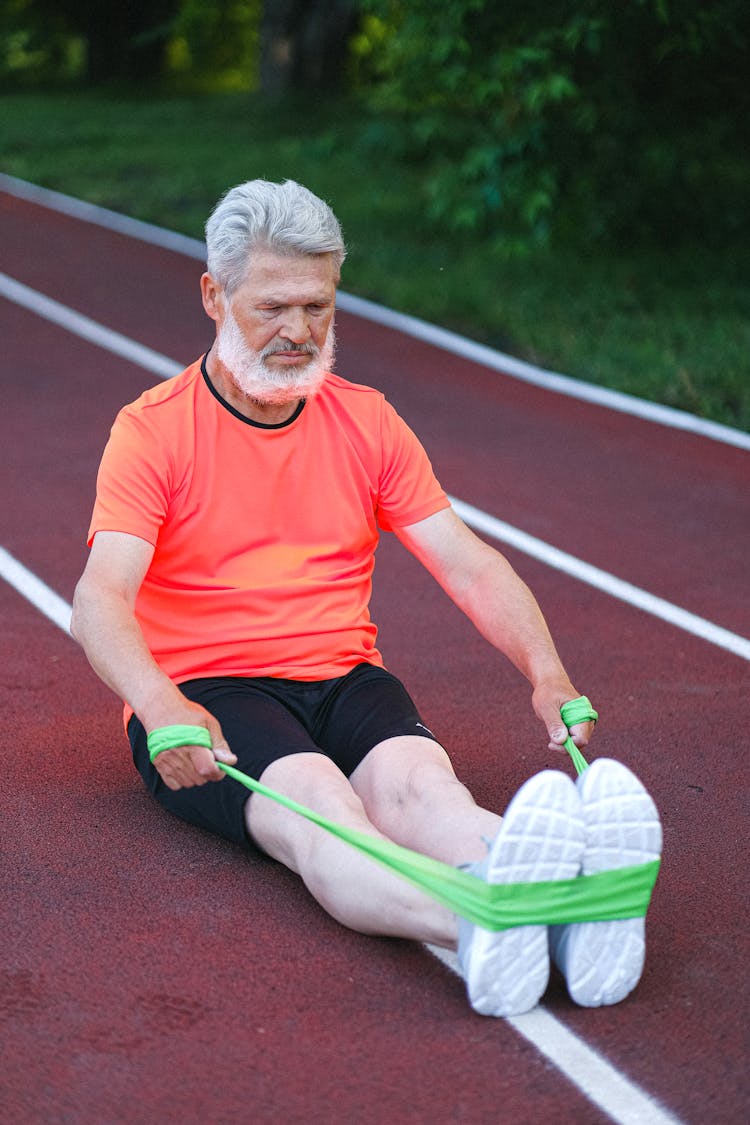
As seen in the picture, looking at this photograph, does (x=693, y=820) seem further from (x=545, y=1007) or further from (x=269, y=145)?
(x=269, y=145)

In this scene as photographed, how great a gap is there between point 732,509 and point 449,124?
6954 mm

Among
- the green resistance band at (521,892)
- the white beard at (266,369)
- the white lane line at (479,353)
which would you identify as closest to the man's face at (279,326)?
the white beard at (266,369)

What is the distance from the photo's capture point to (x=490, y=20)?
38.8 ft

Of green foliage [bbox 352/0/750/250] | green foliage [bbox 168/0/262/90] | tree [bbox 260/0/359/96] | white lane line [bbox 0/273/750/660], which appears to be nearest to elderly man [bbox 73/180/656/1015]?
white lane line [bbox 0/273/750/660]

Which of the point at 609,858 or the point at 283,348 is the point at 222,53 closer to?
the point at 283,348

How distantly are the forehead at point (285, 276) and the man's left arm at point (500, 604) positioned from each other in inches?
28.8

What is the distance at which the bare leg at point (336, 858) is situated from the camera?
3.36 metres

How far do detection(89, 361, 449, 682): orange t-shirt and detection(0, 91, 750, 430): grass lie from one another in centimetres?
555

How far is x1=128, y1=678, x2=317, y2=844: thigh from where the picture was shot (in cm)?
379

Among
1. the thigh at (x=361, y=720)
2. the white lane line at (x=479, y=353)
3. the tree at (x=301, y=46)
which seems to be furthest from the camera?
the tree at (x=301, y=46)

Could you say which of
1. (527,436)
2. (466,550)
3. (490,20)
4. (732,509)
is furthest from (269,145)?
(466,550)

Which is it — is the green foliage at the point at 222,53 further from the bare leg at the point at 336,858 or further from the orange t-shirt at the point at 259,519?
the bare leg at the point at 336,858

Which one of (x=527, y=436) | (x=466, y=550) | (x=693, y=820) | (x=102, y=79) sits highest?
(x=466, y=550)

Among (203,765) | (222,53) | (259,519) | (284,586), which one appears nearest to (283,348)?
(259,519)
